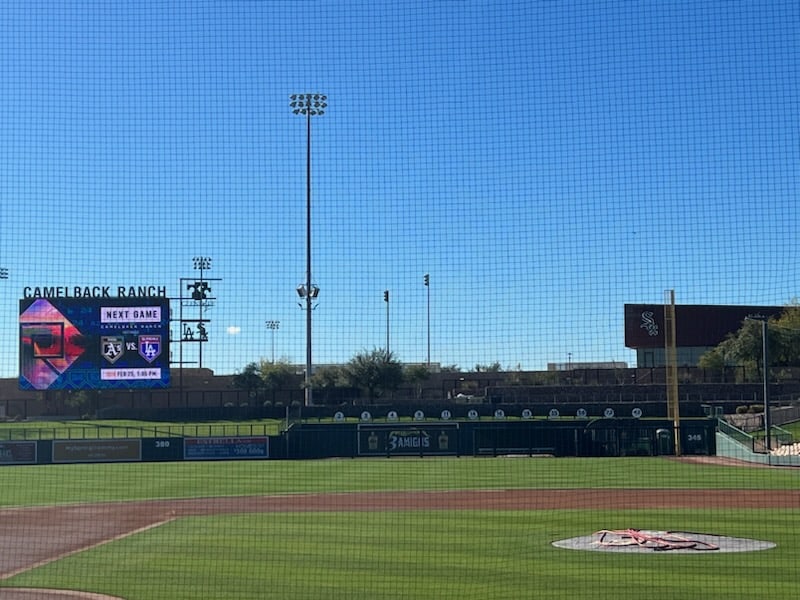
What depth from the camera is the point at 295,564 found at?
13695mm

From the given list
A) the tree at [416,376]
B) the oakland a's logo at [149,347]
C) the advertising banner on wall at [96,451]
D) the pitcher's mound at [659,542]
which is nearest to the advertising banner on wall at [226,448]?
the advertising banner on wall at [96,451]

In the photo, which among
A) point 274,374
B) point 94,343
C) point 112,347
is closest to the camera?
point 94,343

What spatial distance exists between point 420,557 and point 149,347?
32466mm

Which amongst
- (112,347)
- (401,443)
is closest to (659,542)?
(401,443)

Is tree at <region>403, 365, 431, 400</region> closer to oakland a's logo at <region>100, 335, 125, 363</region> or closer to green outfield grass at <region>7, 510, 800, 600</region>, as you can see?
oakland a's logo at <region>100, 335, 125, 363</region>

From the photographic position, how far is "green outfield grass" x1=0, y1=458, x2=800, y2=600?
11.8m

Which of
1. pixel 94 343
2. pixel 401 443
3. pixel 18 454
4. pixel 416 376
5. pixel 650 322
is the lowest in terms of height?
pixel 18 454

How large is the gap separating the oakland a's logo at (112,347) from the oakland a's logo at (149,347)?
2.79 ft

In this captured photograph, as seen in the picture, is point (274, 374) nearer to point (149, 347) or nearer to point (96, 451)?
point (149, 347)

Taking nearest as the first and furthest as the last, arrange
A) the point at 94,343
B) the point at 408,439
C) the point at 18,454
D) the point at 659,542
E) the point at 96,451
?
the point at 659,542, the point at 18,454, the point at 96,451, the point at 408,439, the point at 94,343

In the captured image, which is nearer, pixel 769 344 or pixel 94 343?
pixel 94 343

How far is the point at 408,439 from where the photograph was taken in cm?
3506

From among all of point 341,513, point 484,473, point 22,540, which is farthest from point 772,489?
point 22,540

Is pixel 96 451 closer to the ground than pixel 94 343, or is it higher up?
closer to the ground
